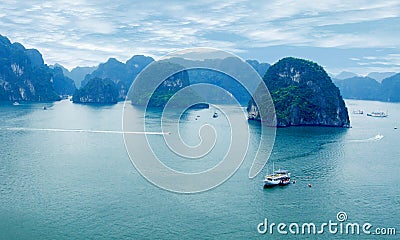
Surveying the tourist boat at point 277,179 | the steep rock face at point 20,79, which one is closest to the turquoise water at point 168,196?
the tourist boat at point 277,179

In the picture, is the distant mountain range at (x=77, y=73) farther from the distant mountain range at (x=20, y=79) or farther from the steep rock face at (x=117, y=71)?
the distant mountain range at (x=20, y=79)

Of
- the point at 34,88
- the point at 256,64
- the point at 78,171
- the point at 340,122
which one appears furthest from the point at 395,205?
the point at 256,64

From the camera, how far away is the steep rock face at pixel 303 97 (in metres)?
46.9

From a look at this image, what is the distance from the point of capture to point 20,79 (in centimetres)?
8644

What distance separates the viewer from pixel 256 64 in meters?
122

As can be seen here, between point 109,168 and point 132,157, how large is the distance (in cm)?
264

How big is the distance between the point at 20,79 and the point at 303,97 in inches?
2568

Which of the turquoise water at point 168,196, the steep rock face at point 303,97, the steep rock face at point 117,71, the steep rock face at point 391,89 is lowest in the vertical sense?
the turquoise water at point 168,196

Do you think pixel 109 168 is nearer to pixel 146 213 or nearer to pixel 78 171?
pixel 78 171

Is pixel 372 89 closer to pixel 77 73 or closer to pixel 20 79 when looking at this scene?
pixel 20 79

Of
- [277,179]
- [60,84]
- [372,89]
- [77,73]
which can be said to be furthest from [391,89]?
[77,73]

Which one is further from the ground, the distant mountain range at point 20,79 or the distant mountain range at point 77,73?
the distant mountain range at point 77,73

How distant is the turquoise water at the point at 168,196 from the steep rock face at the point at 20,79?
59.8 m

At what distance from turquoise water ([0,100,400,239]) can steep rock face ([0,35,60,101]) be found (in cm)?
5979
